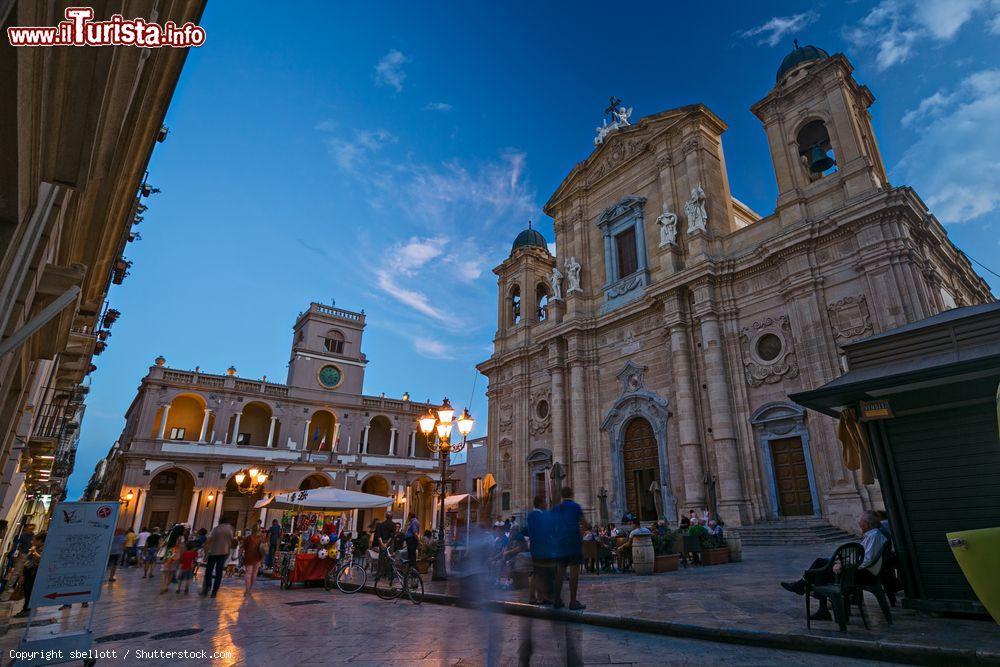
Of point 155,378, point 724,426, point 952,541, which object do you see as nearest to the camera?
point 952,541

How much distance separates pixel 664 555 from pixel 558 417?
11009 millimetres

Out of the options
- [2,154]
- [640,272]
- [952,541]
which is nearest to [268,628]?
[2,154]

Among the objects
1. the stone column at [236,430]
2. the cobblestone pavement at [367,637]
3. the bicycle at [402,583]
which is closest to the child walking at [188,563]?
the cobblestone pavement at [367,637]

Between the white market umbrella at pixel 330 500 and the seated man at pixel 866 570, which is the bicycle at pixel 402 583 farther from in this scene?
the seated man at pixel 866 570

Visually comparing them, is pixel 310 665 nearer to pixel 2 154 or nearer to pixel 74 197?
pixel 2 154

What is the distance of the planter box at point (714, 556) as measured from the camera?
11.8 meters

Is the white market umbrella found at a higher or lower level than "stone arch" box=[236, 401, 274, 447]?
lower

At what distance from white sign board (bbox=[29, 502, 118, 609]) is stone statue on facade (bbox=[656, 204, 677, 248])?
19.2m

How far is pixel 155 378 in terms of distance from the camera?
30922 mm

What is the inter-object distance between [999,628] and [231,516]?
121ft

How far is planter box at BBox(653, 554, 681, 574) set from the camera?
36.7 ft

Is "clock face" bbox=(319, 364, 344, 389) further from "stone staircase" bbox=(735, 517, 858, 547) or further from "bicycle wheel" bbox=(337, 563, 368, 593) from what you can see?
"stone staircase" bbox=(735, 517, 858, 547)

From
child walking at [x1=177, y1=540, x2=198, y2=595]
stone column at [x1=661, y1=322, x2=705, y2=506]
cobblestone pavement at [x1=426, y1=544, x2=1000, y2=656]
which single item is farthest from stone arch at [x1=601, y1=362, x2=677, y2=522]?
child walking at [x1=177, y1=540, x2=198, y2=595]

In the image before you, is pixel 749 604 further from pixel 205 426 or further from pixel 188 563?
pixel 205 426
